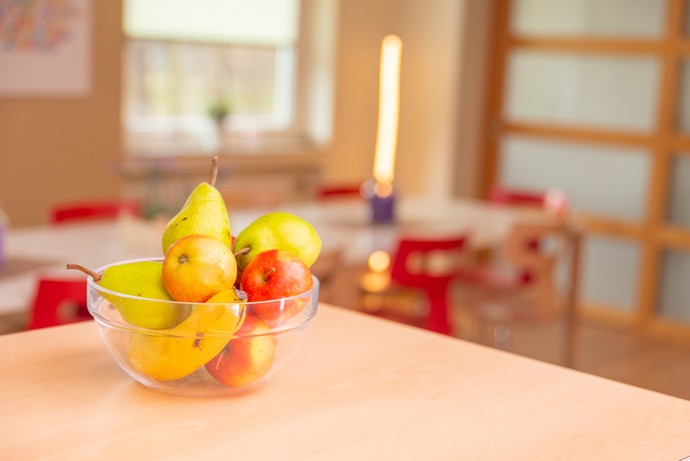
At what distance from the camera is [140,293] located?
1.21 meters

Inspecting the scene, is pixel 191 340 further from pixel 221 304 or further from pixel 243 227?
pixel 243 227

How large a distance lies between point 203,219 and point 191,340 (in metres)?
0.17

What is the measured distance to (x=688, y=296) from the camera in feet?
18.0

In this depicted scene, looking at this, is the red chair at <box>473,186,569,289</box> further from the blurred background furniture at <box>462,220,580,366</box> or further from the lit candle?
the lit candle

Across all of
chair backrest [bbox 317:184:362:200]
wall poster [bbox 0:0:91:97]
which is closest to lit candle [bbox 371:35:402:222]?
chair backrest [bbox 317:184:362:200]

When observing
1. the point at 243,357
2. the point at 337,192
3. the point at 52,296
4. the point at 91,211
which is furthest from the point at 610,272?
the point at 243,357

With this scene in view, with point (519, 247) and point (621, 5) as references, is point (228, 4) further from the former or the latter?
point (519, 247)

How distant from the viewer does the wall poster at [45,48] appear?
4.55 metres

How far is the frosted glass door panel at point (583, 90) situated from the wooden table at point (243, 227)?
139 centimetres

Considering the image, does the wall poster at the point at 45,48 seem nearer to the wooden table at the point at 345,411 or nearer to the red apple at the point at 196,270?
the wooden table at the point at 345,411

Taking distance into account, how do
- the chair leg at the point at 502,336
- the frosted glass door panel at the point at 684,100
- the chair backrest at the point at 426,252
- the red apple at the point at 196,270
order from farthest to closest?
the frosted glass door panel at the point at 684,100 → the chair leg at the point at 502,336 → the chair backrest at the point at 426,252 → the red apple at the point at 196,270

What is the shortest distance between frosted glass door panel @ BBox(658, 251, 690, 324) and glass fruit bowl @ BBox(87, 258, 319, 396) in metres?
4.61

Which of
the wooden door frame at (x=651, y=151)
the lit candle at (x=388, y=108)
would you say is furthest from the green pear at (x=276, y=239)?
the lit candle at (x=388, y=108)

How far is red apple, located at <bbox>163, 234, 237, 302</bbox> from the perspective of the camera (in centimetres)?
118
